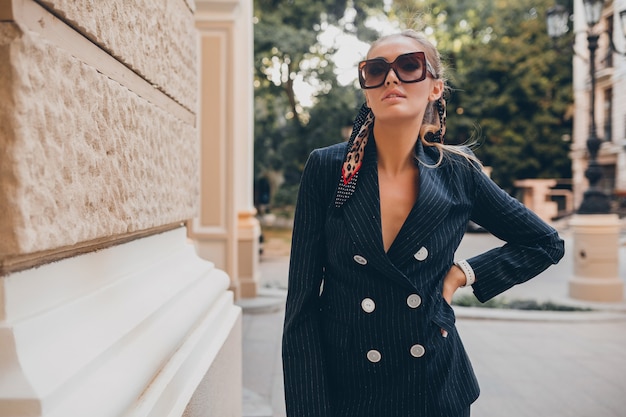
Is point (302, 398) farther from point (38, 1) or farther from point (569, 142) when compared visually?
point (569, 142)

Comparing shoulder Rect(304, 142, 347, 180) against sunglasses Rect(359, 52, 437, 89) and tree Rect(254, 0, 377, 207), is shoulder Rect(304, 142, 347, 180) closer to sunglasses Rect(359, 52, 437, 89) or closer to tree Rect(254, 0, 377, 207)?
sunglasses Rect(359, 52, 437, 89)

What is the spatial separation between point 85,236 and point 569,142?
3637 centimetres

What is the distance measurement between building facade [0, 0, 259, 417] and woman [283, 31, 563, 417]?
1.28 feet

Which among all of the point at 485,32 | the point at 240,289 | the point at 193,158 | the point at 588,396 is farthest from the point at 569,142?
the point at 193,158

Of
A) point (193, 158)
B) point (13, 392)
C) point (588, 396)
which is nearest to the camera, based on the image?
point (13, 392)

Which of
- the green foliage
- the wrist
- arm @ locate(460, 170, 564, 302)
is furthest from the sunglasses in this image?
the green foliage

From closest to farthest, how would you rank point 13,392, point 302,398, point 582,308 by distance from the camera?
point 13,392
point 302,398
point 582,308

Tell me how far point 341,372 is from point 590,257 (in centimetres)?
892

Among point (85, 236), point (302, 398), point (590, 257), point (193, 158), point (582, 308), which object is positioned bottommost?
point (582, 308)

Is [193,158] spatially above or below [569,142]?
below

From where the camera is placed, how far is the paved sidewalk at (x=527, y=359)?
15.4ft

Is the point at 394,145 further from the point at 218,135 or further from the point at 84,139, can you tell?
the point at 218,135

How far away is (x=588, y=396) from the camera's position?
16.2 feet

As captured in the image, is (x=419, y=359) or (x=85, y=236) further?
(x=419, y=359)
